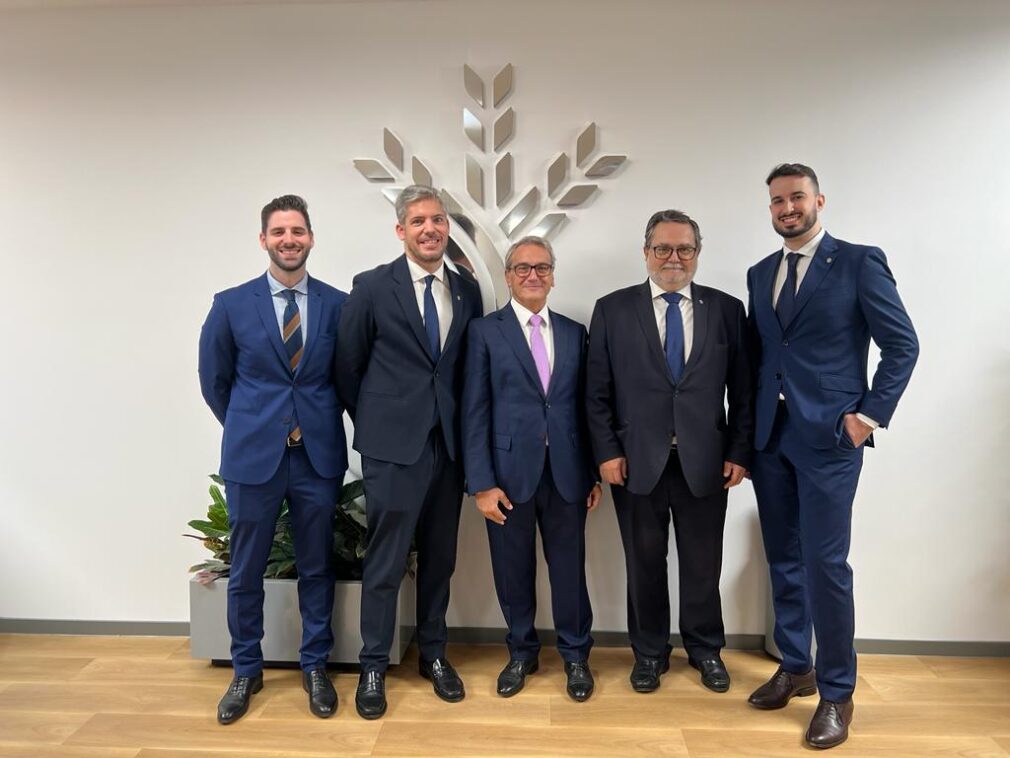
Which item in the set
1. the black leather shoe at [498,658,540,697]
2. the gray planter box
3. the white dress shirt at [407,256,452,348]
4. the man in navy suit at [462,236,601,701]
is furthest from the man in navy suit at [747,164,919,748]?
the gray planter box

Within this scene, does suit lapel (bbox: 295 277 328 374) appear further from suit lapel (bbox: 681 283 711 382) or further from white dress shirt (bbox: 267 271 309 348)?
suit lapel (bbox: 681 283 711 382)

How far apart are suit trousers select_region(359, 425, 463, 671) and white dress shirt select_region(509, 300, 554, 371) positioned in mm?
471

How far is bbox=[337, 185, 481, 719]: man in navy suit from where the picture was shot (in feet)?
7.66

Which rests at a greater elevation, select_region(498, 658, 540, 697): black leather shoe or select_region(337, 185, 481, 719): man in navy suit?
select_region(337, 185, 481, 719): man in navy suit

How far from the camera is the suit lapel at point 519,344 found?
2.39 metres

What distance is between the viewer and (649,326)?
2.43 meters

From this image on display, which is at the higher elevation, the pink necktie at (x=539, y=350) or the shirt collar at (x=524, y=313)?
the shirt collar at (x=524, y=313)

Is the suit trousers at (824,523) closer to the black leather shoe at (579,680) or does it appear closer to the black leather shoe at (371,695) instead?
the black leather shoe at (579,680)

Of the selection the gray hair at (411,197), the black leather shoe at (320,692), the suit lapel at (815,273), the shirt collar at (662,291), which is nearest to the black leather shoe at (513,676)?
the black leather shoe at (320,692)

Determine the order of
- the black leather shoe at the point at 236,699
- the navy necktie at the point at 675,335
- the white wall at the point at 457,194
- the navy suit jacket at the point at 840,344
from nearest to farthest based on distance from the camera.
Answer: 1. the navy suit jacket at the point at 840,344
2. the black leather shoe at the point at 236,699
3. the navy necktie at the point at 675,335
4. the white wall at the point at 457,194

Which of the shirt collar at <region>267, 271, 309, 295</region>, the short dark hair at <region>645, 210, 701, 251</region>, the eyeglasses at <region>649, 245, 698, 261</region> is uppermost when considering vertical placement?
the short dark hair at <region>645, 210, 701, 251</region>

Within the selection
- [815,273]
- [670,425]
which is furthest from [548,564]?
[815,273]

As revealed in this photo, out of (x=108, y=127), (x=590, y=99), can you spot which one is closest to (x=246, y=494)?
(x=108, y=127)

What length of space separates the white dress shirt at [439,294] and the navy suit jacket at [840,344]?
113 cm
